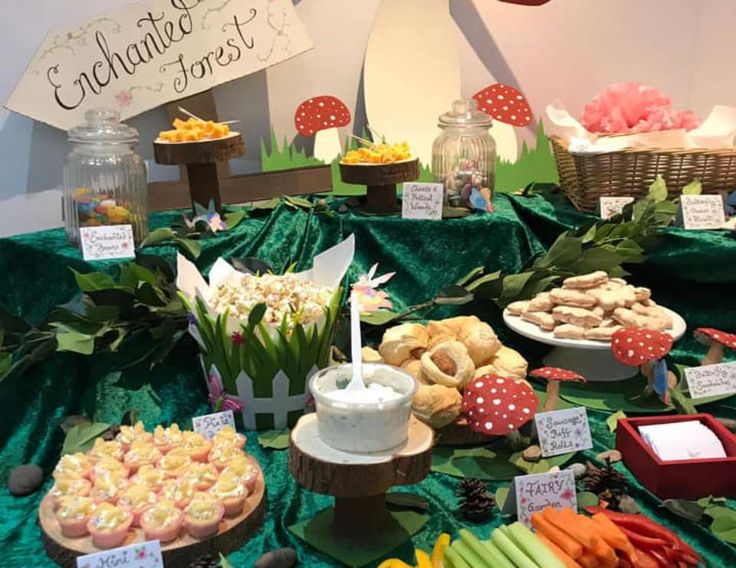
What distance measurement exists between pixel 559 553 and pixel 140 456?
60cm

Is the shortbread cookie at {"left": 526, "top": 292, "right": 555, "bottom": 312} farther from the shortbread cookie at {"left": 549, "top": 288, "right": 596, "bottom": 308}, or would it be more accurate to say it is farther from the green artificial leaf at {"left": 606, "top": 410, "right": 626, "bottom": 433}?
the green artificial leaf at {"left": 606, "top": 410, "right": 626, "bottom": 433}

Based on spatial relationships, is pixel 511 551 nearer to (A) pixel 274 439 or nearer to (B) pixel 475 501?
(B) pixel 475 501

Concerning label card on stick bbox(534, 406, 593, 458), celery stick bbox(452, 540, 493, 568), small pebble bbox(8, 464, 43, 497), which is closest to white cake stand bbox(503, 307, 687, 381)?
label card on stick bbox(534, 406, 593, 458)

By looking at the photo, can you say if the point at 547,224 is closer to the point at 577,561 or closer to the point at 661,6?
the point at 661,6

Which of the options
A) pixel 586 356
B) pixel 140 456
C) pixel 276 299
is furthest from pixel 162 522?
pixel 586 356

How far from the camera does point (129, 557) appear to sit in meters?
0.95

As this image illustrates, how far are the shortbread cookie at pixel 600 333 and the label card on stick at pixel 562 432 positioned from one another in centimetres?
24

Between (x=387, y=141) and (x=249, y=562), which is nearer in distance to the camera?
(x=249, y=562)

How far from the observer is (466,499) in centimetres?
116

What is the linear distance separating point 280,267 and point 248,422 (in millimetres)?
447

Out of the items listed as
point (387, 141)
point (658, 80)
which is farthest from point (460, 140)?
point (658, 80)

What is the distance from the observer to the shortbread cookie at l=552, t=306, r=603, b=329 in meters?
1.51

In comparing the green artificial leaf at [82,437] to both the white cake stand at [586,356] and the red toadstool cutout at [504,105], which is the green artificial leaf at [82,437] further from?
the red toadstool cutout at [504,105]

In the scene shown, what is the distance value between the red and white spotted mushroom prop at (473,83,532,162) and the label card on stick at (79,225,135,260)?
1042mm
